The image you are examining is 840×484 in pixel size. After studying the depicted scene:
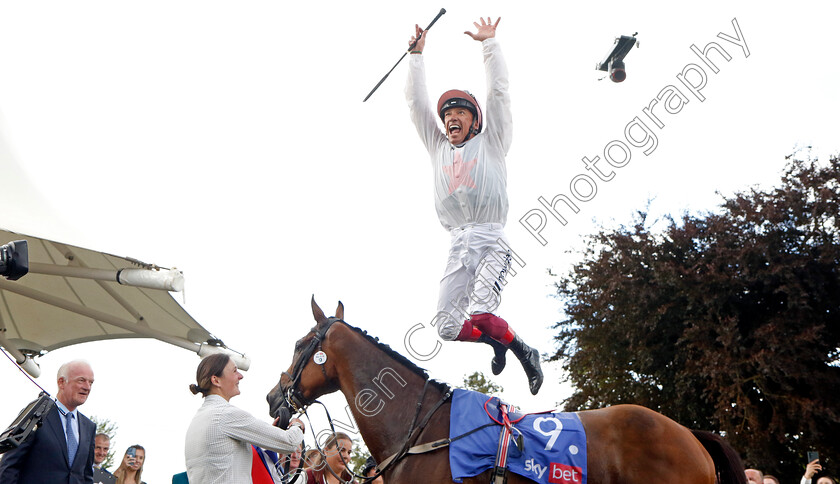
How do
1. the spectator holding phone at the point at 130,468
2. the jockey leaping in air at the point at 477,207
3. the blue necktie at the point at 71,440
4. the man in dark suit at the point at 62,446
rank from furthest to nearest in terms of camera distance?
the spectator holding phone at the point at 130,468 < the jockey leaping in air at the point at 477,207 < the blue necktie at the point at 71,440 < the man in dark suit at the point at 62,446

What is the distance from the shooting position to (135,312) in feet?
20.9

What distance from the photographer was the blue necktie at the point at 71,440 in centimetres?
496

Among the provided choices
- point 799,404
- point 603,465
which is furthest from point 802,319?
point 603,465

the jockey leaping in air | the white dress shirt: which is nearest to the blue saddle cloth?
the jockey leaping in air

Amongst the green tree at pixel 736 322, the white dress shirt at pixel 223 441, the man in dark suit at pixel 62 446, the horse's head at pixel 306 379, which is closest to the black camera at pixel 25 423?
the man in dark suit at pixel 62 446

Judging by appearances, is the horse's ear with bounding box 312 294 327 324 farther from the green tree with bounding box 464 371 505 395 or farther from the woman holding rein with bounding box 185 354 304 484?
the green tree with bounding box 464 371 505 395

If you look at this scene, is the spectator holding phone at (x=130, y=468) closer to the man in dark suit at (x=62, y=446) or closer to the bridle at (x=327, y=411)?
the man in dark suit at (x=62, y=446)

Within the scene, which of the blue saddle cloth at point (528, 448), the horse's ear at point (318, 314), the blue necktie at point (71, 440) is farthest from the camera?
the horse's ear at point (318, 314)

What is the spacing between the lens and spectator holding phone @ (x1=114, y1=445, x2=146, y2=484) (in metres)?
6.75

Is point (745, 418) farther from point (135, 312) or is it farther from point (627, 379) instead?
point (135, 312)

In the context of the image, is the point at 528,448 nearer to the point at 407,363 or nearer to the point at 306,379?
the point at 407,363

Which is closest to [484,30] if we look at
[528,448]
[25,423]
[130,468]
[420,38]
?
[420,38]

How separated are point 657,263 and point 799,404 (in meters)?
4.40

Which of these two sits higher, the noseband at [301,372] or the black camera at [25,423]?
the noseband at [301,372]
